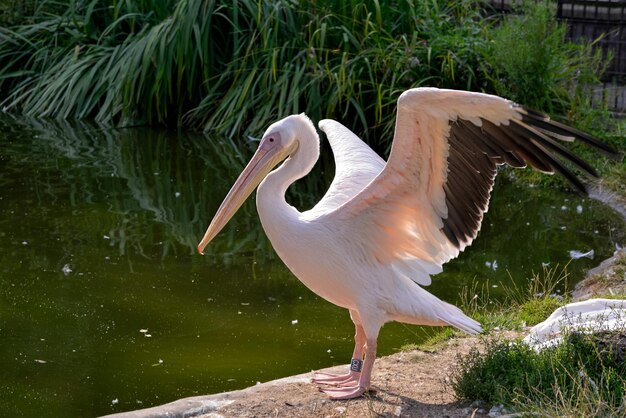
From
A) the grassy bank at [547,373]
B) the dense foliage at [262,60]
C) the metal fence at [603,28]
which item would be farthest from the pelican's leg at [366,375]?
the metal fence at [603,28]

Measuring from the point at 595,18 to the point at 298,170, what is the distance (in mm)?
7528

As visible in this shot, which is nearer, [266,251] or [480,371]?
[480,371]

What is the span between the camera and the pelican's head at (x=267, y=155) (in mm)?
4059

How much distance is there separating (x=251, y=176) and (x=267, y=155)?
0.12m

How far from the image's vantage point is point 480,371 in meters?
3.66

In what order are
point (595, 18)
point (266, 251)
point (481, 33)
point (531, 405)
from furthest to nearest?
point (595, 18) < point (481, 33) < point (266, 251) < point (531, 405)

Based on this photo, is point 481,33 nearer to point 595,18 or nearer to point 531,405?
point 595,18

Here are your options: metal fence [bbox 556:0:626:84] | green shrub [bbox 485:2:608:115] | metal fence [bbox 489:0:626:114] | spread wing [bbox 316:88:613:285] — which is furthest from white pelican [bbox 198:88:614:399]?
metal fence [bbox 556:0:626:84]

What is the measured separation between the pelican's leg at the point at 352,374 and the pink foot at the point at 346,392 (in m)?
0.08

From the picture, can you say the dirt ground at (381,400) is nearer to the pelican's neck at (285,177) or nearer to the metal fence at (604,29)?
the pelican's neck at (285,177)

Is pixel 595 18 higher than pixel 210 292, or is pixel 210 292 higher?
pixel 595 18

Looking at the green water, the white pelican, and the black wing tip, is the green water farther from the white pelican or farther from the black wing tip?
the black wing tip

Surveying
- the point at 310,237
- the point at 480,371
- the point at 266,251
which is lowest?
the point at 266,251

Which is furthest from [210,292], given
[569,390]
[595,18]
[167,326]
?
[595,18]
